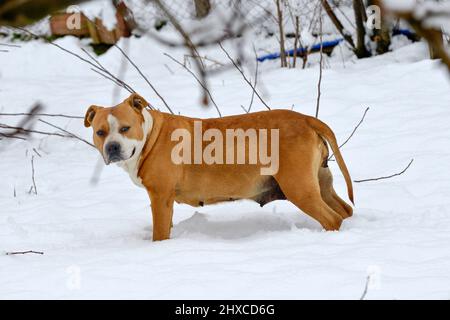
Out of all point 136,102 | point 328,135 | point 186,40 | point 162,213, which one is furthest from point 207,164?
point 186,40

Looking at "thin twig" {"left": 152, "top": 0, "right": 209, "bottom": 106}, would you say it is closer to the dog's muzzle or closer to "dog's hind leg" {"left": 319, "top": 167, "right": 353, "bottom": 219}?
the dog's muzzle

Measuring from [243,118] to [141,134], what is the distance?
71 centimetres

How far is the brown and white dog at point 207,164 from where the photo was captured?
13.7 ft

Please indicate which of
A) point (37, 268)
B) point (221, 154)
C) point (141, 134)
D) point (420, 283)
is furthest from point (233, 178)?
point (420, 283)

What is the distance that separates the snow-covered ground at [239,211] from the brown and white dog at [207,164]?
0.75 feet

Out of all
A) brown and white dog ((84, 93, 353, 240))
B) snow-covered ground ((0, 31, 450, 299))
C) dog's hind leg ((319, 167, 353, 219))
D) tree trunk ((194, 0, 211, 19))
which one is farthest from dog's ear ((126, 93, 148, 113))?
tree trunk ((194, 0, 211, 19))

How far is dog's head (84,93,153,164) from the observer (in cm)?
405

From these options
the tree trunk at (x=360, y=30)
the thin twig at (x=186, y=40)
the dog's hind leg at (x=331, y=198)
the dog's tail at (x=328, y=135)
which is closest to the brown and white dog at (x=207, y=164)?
the dog's tail at (x=328, y=135)

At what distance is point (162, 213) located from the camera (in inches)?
168

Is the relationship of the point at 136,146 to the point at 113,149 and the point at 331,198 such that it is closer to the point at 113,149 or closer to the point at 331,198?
the point at 113,149

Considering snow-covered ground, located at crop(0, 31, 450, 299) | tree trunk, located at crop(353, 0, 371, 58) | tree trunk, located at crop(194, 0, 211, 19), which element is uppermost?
tree trunk, located at crop(194, 0, 211, 19)

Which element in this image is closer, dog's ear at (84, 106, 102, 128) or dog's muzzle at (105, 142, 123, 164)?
dog's muzzle at (105, 142, 123, 164)

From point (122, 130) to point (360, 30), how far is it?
5.25 meters

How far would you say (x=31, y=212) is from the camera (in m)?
5.40
